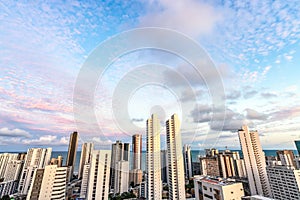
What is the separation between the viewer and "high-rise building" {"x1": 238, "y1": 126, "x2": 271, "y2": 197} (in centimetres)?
1034

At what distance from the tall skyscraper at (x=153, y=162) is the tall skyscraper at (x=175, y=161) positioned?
31.7 inches

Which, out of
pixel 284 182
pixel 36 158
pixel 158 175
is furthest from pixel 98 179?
pixel 36 158

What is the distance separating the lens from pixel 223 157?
16.7m

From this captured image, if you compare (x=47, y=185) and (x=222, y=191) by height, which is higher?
(x=222, y=191)

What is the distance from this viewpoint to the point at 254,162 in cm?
1081

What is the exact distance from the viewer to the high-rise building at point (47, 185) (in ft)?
22.7

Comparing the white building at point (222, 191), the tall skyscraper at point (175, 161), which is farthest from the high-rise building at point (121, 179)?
the white building at point (222, 191)

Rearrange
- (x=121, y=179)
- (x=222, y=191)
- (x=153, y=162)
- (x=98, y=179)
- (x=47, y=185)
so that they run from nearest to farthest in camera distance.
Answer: (x=222, y=191) → (x=98, y=179) → (x=47, y=185) → (x=153, y=162) → (x=121, y=179)

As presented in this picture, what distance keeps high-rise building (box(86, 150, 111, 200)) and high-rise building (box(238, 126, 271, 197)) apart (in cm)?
1076

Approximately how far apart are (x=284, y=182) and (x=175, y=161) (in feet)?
23.9

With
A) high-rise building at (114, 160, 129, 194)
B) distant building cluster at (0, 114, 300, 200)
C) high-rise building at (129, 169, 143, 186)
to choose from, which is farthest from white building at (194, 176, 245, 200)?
high-rise building at (129, 169, 143, 186)

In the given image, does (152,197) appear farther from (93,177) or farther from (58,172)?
(58,172)

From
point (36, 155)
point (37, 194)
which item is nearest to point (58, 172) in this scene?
point (37, 194)

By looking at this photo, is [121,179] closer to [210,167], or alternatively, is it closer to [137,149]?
[137,149]
